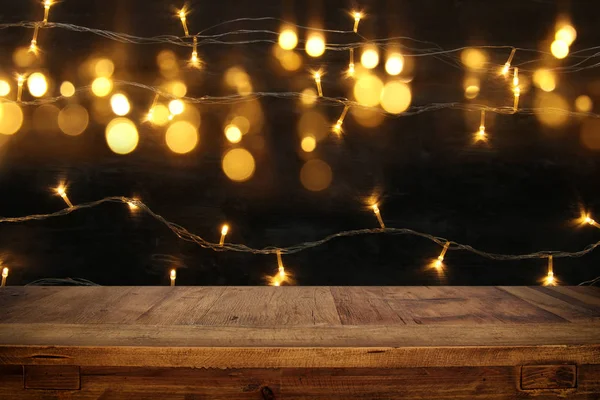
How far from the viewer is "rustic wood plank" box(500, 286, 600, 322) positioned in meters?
1.06

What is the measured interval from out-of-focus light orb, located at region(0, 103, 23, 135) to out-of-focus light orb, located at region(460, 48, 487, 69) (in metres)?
1.59

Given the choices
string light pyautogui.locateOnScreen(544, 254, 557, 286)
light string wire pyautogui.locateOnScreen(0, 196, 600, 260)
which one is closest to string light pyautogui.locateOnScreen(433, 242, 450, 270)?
light string wire pyautogui.locateOnScreen(0, 196, 600, 260)

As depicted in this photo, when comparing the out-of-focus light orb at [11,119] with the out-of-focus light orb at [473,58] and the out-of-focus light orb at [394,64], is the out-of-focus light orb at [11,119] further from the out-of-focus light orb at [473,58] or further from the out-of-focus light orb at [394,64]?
the out-of-focus light orb at [473,58]

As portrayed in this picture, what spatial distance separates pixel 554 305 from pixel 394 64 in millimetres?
928

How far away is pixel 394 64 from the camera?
1570 millimetres

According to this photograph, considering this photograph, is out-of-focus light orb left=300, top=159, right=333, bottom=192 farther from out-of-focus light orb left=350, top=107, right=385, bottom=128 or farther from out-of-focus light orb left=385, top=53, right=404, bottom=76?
out-of-focus light orb left=385, top=53, right=404, bottom=76

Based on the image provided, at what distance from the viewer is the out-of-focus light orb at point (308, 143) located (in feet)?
5.11

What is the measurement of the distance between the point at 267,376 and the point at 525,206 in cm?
118

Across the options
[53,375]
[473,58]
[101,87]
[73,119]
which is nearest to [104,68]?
[101,87]

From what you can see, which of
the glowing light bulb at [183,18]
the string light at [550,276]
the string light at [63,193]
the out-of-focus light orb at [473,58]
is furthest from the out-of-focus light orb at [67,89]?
the string light at [550,276]

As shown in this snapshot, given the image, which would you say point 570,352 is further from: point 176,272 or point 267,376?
point 176,272

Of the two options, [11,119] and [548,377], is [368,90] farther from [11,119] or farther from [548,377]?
[11,119]

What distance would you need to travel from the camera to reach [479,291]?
1.32 meters

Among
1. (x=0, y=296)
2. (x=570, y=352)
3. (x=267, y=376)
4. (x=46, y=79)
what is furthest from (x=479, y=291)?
(x=46, y=79)
